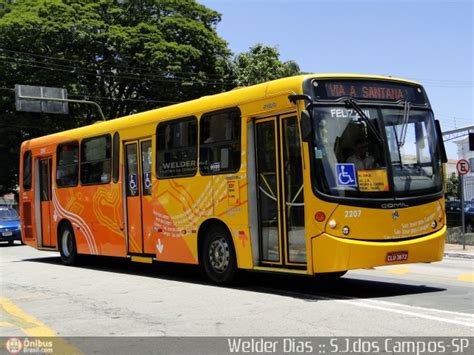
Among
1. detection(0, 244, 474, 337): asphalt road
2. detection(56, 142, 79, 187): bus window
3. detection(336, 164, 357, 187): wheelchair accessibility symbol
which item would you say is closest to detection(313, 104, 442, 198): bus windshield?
detection(336, 164, 357, 187): wheelchair accessibility symbol

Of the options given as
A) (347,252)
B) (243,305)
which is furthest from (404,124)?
(243,305)

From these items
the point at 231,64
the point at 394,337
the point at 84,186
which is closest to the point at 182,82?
the point at 231,64

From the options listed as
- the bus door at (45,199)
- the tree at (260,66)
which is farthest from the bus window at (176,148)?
the tree at (260,66)

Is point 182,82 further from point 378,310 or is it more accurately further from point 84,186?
point 378,310

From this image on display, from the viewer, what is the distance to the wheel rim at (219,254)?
10.2 meters

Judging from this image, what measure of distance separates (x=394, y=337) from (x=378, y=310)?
1.43m

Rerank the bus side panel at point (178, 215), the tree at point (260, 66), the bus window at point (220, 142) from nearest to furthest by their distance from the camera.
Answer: the bus window at point (220, 142)
the bus side panel at point (178, 215)
the tree at point (260, 66)

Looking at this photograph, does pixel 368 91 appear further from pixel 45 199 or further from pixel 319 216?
pixel 45 199

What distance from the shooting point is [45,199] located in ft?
55.2

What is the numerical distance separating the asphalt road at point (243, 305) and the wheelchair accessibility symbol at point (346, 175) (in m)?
1.66

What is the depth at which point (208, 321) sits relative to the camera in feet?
24.4

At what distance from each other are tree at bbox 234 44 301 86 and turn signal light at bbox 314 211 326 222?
2993 centimetres

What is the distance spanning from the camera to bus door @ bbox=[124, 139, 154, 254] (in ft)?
40.3

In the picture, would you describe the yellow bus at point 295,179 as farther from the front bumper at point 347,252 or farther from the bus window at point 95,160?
the bus window at point 95,160
